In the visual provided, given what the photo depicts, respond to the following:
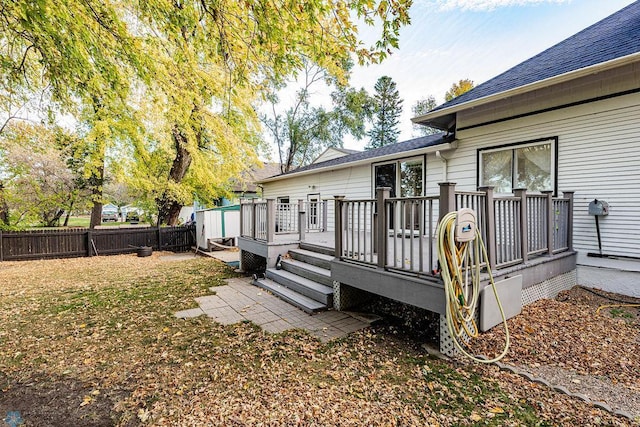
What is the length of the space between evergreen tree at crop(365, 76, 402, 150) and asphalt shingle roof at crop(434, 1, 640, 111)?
2562 cm

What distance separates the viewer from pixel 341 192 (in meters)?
9.86

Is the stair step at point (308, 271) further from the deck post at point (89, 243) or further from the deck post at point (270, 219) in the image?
the deck post at point (89, 243)

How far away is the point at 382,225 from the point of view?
3.74m

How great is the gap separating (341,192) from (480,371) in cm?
742

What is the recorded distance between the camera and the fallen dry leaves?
2.24 m

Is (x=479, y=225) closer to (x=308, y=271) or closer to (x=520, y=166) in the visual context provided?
(x=308, y=271)

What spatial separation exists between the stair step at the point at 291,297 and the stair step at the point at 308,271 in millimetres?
379

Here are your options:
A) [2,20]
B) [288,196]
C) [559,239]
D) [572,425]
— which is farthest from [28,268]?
[559,239]

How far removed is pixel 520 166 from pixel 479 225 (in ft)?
11.5

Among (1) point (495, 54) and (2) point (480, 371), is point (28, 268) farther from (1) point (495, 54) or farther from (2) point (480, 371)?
(1) point (495, 54)

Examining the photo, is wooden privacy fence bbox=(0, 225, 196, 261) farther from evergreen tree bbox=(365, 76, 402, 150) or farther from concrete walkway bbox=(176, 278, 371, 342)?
evergreen tree bbox=(365, 76, 402, 150)

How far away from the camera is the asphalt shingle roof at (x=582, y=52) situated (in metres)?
4.75

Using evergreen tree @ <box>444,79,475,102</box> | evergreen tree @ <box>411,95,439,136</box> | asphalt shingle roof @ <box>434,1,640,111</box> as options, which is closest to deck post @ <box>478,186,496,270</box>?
asphalt shingle roof @ <box>434,1,640,111</box>

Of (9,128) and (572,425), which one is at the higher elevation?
(9,128)
